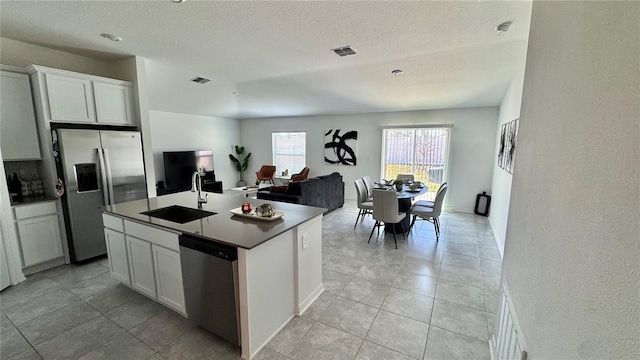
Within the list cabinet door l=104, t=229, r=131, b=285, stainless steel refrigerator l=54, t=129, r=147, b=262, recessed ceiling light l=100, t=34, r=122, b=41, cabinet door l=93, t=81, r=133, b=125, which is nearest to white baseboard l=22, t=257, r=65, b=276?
stainless steel refrigerator l=54, t=129, r=147, b=262

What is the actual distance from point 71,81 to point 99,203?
1552 mm

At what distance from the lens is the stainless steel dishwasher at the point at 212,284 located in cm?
175

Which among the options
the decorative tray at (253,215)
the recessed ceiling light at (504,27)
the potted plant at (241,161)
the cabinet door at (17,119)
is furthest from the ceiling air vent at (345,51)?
the potted plant at (241,161)

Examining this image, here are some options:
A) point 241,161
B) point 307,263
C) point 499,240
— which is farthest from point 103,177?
point 241,161

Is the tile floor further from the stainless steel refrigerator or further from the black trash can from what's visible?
the black trash can

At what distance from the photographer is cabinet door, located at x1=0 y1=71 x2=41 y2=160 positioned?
2805 millimetres

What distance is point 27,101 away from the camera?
2.94 meters

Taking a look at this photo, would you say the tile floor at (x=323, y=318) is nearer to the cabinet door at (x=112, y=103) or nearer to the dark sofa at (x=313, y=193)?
the dark sofa at (x=313, y=193)

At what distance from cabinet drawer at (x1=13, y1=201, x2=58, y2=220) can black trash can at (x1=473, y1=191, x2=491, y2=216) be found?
7420 mm

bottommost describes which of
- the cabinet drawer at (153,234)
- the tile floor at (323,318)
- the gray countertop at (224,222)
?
the tile floor at (323,318)

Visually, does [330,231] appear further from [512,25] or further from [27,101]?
[27,101]

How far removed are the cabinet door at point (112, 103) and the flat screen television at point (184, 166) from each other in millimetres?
3313

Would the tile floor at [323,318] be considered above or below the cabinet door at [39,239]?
below

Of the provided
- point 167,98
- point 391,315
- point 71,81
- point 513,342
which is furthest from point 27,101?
point 513,342
